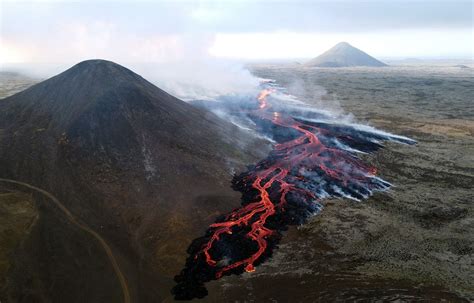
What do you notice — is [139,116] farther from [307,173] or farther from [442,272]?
[442,272]

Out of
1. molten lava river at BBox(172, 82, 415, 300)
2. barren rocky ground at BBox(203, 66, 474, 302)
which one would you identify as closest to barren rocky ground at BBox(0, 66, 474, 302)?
barren rocky ground at BBox(203, 66, 474, 302)

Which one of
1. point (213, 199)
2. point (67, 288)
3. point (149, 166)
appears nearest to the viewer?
point (67, 288)

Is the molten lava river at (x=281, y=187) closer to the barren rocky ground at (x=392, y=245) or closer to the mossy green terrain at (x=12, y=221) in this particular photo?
the barren rocky ground at (x=392, y=245)

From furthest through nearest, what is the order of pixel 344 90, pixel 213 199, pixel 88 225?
pixel 344 90, pixel 213 199, pixel 88 225

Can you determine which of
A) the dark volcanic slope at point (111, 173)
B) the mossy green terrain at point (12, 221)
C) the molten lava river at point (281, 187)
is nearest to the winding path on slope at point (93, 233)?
the dark volcanic slope at point (111, 173)

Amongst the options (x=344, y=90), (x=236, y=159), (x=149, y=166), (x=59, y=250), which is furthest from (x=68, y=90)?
(x=344, y=90)

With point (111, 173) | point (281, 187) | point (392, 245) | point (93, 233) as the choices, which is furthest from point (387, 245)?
point (111, 173)

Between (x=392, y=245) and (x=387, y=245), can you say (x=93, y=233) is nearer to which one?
(x=387, y=245)
